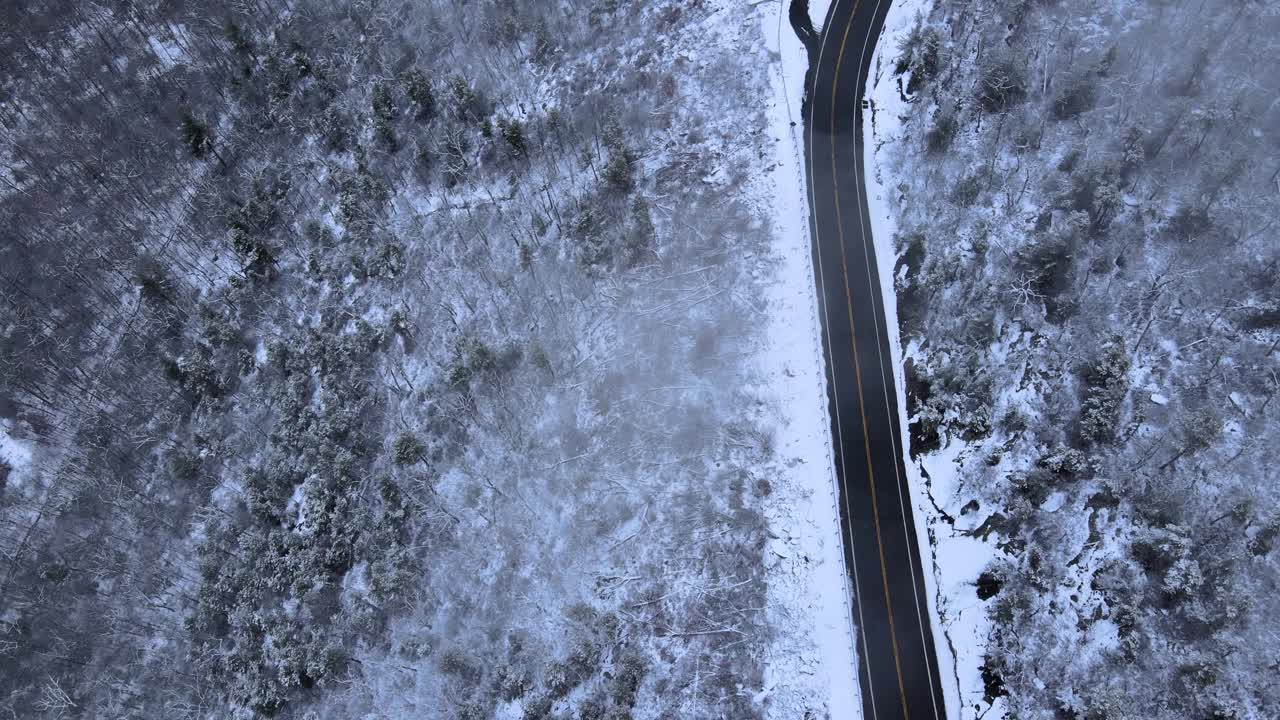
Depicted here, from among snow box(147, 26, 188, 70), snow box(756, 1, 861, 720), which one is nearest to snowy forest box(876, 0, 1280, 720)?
snow box(756, 1, 861, 720)

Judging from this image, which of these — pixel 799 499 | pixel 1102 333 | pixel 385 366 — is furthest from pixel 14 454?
pixel 1102 333

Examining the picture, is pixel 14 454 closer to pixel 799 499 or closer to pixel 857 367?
pixel 799 499

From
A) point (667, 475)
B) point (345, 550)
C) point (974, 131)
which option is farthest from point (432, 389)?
point (974, 131)

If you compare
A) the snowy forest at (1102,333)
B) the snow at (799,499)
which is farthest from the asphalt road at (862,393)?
the snowy forest at (1102,333)

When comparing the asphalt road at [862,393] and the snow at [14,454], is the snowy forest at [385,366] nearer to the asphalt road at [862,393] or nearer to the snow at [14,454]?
the snow at [14,454]

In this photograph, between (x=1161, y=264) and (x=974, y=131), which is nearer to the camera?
(x=1161, y=264)

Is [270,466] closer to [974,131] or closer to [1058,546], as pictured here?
[1058,546]

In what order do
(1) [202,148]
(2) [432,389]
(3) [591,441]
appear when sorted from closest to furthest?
(3) [591,441] → (2) [432,389] → (1) [202,148]

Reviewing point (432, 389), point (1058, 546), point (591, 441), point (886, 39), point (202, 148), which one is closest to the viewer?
point (1058, 546)
